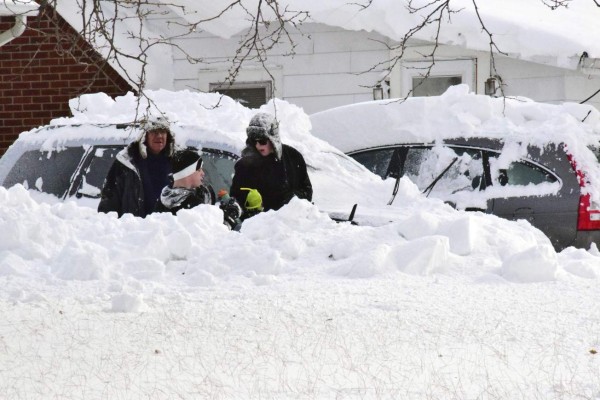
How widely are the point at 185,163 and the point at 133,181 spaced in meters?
0.54

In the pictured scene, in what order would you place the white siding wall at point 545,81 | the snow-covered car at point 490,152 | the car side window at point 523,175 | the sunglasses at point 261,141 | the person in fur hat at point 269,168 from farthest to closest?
the white siding wall at point 545,81 < the car side window at point 523,175 < the snow-covered car at point 490,152 < the sunglasses at point 261,141 < the person in fur hat at point 269,168

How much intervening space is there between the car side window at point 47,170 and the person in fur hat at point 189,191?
85 cm

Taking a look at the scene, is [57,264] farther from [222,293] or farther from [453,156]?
[453,156]

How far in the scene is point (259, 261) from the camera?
9.45 metres

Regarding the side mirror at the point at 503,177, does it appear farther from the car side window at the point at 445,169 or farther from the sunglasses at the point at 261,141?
the sunglasses at the point at 261,141

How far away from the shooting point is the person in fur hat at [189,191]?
9953mm

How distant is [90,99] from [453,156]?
11.2ft

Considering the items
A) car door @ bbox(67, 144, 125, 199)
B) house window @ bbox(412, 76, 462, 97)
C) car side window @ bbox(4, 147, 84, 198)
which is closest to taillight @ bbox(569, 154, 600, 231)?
car door @ bbox(67, 144, 125, 199)

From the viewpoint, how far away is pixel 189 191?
10.2 meters

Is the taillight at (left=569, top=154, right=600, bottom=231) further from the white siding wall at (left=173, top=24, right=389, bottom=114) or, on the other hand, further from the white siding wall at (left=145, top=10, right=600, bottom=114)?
the white siding wall at (left=173, top=24, right=389, bottom=114)

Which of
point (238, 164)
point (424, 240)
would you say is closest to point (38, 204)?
point (238, 164)

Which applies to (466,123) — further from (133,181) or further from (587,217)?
(133,181)

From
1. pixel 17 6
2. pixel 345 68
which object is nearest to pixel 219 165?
pixel 17 6

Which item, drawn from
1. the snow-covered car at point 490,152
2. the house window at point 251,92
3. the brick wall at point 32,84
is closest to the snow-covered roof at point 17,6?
the brick wall at point 32,84
